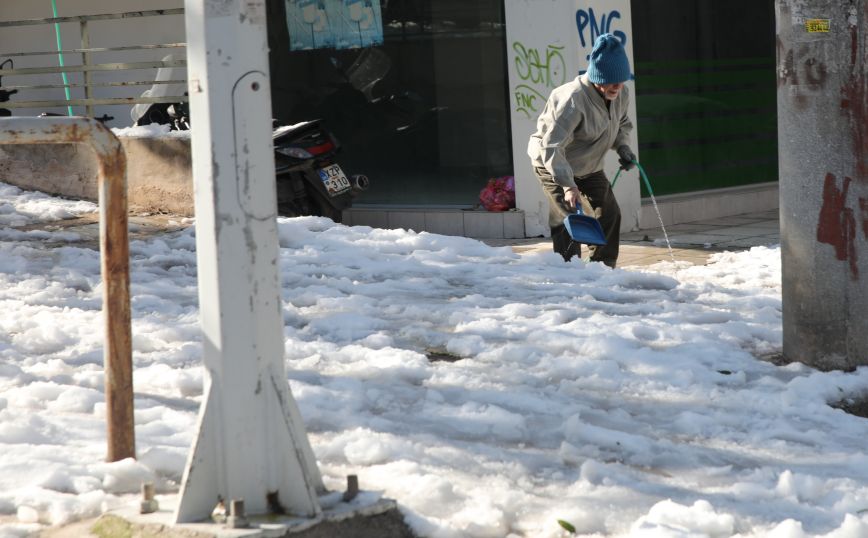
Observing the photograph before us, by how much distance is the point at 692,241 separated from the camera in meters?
10.8

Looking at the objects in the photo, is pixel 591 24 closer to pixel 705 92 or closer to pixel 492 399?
pixel 705 92

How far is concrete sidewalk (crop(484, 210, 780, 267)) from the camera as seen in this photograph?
32.6 feet

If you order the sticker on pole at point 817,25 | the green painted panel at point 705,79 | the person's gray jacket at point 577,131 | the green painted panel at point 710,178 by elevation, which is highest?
the sticker on pole at point 817,25

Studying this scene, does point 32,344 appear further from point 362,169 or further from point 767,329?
point 362,169

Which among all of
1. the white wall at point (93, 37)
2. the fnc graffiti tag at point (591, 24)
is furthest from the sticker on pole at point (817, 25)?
the white wall at point (93, 37)

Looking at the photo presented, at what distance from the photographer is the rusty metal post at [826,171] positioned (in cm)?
536

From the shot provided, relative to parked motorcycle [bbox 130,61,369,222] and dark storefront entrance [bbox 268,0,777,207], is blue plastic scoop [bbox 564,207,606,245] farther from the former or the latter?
dark storefront entrance [bbox 268,0,777,207]

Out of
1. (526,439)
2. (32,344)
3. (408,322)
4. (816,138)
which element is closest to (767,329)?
(816,138)

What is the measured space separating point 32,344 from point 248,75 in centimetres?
300

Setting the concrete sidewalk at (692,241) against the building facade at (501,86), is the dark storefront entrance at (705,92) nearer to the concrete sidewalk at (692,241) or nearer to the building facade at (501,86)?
the building facade at (501,86)

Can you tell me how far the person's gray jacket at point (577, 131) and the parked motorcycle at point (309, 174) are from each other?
332 cm

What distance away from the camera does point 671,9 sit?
12.6 meters

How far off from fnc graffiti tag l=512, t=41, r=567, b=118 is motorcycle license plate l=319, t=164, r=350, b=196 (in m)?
1.71

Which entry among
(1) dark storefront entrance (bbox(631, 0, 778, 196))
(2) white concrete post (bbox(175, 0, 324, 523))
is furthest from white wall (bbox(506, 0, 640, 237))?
(2) white concrete post (bbox(175, 0, 324, 523))
